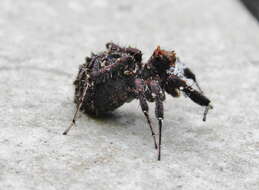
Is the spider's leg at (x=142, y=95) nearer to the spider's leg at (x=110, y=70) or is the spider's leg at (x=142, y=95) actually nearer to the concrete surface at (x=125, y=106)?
the spider's leg at (x=110, y=70)

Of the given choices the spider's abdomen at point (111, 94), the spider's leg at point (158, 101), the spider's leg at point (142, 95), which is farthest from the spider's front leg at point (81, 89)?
the spider's leg at point (158, 101)

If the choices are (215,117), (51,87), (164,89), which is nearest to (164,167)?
(164,89)

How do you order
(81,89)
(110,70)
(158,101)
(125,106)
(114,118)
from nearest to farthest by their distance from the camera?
(158,101)
(110,70)
(81,89)
(114,118)
(125,106)

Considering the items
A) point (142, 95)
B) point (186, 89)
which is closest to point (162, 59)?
point (186, 89)

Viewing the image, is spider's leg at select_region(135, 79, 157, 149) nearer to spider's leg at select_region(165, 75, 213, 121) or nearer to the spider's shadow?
spider's leg at select_region(165, 75, 213, 121)

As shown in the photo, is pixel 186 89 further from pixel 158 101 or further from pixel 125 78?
pixel 125 78

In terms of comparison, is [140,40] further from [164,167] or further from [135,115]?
[164,167]
